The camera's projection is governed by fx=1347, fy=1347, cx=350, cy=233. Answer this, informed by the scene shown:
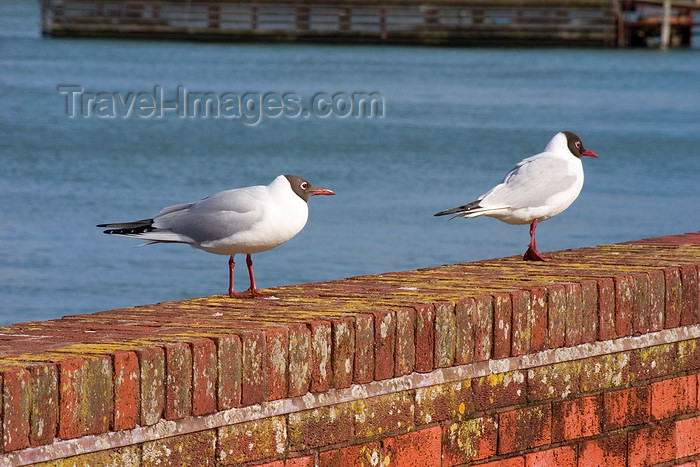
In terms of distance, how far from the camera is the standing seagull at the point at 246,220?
5086 mm

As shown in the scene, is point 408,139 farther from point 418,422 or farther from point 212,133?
point 418,422

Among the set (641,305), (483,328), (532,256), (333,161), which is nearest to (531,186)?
(532,256)

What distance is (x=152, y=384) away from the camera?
371 centimetres

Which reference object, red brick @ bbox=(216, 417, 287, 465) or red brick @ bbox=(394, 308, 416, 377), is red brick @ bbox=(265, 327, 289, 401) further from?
red brick @ bbox=(394, 308, 416, 377)

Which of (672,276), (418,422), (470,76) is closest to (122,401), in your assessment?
(418,422)

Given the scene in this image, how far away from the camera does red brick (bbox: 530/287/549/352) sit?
465cm

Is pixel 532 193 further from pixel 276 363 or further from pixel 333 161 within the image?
pixel 333 161

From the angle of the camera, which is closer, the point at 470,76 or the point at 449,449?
the point at 449,449

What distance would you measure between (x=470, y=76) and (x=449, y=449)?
43.9 meters

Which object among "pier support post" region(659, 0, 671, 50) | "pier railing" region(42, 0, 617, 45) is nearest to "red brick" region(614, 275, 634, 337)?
"pier support post" region(659, 0, 671, 50)

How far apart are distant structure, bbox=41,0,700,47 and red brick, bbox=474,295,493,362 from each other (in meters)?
56.9

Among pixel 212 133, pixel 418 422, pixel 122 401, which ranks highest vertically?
pixel 122 401

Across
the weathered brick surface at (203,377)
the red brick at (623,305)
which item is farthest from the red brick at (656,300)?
the weathered brick surface at (203,377)

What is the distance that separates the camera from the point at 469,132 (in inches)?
1203
